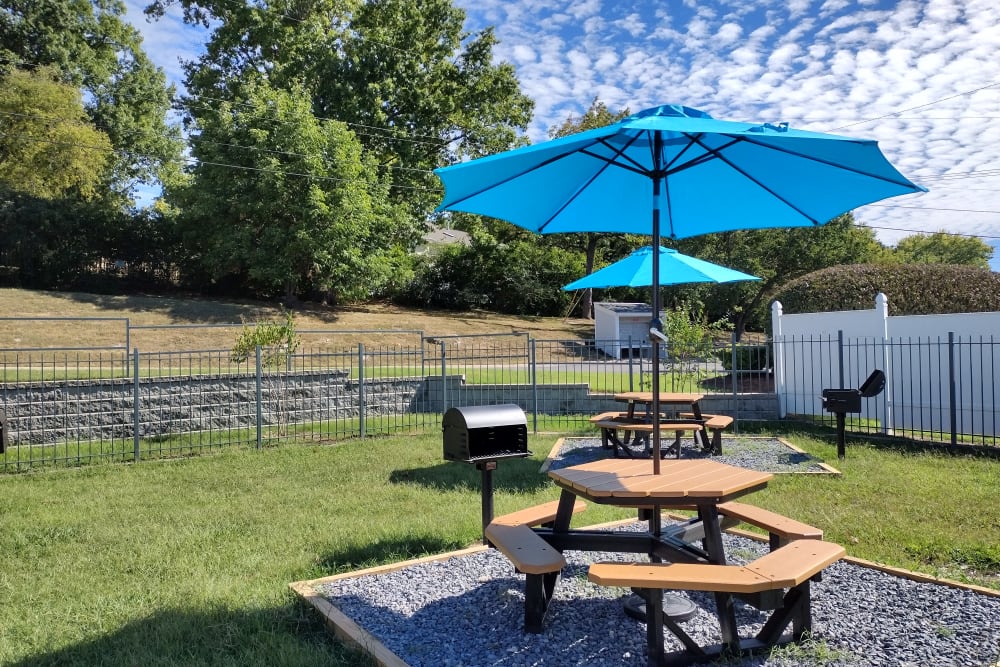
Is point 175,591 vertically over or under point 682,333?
under

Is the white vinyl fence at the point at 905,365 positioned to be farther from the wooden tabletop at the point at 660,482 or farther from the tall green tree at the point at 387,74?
the tall green tree at the point at 387,74

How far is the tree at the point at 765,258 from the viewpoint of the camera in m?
24.6

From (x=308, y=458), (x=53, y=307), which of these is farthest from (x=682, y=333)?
(x=53, y=307)

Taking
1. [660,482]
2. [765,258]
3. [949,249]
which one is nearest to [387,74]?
[765,258]

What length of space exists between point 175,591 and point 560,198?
3.40m

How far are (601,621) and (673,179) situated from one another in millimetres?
2917

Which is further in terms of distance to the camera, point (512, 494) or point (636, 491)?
point (512, 494)

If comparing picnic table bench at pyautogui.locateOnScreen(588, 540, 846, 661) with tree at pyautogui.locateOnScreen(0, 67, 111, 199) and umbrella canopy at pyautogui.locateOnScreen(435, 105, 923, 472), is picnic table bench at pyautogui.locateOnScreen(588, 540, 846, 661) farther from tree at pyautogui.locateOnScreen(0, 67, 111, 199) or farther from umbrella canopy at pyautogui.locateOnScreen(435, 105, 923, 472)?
tree at pyautogui.locateOnScreen(0, 67, 111, 199)

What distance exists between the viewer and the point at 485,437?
441 cm

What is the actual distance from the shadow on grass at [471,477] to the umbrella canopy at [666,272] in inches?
104

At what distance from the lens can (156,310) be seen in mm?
20125

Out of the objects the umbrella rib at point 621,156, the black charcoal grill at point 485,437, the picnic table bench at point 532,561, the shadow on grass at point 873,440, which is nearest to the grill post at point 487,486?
the black charcoal grill at point 485,437

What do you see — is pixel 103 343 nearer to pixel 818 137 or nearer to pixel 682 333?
pixel 682 333

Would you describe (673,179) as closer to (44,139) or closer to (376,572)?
(376,572)
